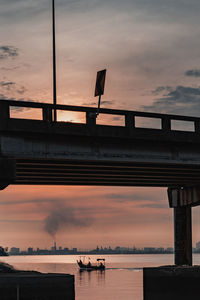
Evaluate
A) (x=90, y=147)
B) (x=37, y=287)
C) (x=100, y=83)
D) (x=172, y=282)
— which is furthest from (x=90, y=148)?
(x=172, y=282)

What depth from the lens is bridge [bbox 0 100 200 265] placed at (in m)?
33.9

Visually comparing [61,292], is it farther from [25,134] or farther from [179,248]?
[179,248]

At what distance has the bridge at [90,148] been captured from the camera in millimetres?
33875

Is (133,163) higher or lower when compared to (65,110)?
lower

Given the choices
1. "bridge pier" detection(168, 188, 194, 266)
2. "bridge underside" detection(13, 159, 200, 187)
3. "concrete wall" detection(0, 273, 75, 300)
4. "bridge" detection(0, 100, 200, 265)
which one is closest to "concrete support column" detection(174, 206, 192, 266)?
"bridge pier" detection(168, 188, 194, 266)

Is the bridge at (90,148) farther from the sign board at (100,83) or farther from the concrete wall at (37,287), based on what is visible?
the concrete wall at (37,287)

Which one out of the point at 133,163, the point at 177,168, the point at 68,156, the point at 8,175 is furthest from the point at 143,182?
the point at 8,175

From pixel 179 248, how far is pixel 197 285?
18.3 ft

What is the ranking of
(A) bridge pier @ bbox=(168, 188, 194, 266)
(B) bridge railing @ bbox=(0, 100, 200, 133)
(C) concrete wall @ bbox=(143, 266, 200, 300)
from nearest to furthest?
(B) bridge railing @ bbox=(0, 100, 200, 133) → (C) concrete wall @ bbox=(143, 266, 200, 300) → (A) bridge pier @ bbox=(168, 188, 194, 266)

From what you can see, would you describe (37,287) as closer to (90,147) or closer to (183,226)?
(90,147)

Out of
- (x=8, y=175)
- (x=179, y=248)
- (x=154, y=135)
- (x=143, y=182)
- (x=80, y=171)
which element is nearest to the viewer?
(x=8, y=175)

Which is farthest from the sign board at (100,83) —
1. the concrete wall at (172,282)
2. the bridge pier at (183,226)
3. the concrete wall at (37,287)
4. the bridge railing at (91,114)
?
the bridge pier at (183,226)

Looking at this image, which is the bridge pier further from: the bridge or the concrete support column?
the bridge

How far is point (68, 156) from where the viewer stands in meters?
35.8
